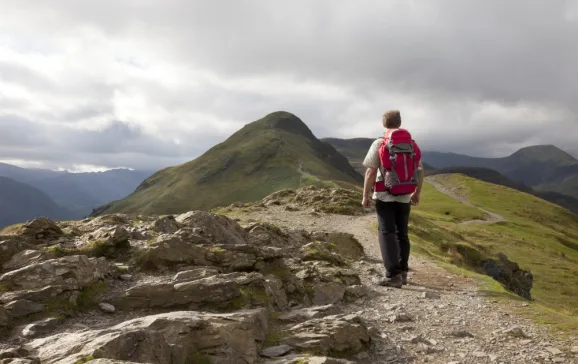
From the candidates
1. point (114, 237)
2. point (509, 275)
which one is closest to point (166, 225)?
point (114, 237)

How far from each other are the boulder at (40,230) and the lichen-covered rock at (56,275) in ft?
16.0

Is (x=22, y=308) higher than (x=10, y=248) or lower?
lower

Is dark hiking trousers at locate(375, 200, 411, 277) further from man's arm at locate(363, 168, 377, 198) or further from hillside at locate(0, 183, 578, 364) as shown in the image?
hillside at locate(0, 183, 578, 364)

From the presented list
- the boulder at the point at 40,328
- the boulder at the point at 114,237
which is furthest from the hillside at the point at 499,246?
the boulder at the point at 114,237

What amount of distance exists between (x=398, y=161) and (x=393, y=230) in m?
2.50

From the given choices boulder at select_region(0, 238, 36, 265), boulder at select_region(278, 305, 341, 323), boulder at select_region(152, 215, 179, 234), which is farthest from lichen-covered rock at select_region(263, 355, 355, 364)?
boulder at select_region(152, 215, 179, 234)

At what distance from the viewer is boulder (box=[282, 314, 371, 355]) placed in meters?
9.30

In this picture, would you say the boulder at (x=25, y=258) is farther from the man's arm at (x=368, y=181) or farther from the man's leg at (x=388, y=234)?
the man's leg at (x=388, y=234)

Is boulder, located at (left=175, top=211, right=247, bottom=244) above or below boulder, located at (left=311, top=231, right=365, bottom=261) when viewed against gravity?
above

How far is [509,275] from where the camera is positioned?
40.3 m

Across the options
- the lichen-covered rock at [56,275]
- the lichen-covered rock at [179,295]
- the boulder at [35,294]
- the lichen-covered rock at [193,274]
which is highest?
the lichen-covered rock at [56,275]

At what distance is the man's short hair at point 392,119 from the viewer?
13.6m

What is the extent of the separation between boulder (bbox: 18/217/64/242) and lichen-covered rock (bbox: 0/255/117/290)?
4865 millimetres

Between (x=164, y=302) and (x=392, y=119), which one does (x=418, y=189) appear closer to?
(x=392, y=119)
